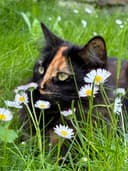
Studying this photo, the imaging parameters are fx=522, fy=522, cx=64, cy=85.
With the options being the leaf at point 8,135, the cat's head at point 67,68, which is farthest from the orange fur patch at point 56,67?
the leaf at point 8,135

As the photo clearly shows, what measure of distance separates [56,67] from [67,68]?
0.18ft

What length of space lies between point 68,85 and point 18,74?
95 cm

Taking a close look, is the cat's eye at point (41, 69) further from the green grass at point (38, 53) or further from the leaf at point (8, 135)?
the leaf at point (8, 135)

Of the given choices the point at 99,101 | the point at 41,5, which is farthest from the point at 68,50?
the point at 41,5

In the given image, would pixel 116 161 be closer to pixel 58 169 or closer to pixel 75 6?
pixel 58 169

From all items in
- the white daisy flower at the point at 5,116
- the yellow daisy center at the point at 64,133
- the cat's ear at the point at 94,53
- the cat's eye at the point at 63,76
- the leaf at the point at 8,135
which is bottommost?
the leaf at the point at 8,135

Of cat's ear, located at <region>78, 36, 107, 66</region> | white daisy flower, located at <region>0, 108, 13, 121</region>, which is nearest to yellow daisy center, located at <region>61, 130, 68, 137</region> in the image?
white daisy flower, located at <region>0, 108, 13, 121</region>

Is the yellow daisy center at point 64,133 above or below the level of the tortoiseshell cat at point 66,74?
below

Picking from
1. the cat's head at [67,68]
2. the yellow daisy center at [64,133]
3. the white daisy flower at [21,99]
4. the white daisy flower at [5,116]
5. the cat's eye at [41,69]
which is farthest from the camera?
the cat's eye at [41,69]

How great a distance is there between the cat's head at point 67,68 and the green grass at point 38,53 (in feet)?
0.74

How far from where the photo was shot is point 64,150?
2.38 m

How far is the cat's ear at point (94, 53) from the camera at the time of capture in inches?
96.9

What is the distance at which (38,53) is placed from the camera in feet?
11.8

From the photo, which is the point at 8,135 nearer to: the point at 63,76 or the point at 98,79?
the point at 98,79
